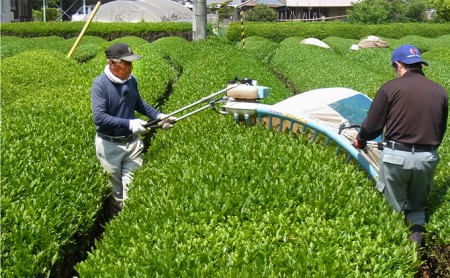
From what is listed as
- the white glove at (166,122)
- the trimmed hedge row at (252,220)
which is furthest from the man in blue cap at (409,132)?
the white glove at (166,122)

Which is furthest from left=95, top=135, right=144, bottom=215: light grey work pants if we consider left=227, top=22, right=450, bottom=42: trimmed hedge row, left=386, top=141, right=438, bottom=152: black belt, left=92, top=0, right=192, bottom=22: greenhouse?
left=92, top=0, right=192, bottom=22: greenhouse

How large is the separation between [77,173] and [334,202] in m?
2.66

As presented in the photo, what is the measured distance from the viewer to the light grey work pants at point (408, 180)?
488 centimetres

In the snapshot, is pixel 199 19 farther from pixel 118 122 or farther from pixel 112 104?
pixel 118 122

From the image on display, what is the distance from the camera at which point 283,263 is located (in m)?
3.54

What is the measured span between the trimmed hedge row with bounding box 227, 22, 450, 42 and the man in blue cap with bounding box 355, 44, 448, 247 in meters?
31.2

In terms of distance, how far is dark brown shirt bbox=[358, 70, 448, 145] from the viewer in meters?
4.84

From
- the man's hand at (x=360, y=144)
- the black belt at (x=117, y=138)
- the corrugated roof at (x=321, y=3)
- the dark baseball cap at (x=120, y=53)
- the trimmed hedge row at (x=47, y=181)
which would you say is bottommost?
the trimmed hedge row at (x=47, y=181)

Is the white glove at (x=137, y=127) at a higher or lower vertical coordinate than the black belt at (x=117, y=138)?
higher

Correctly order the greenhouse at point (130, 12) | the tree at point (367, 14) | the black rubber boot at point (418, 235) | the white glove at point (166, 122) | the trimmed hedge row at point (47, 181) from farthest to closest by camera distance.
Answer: the greenhouse at point (130, 12), the tree at point (367, 14), the white glove at point (166, 122), the black rubber boot at point (418, 235), the trimmed hedge row at point (47, 181)

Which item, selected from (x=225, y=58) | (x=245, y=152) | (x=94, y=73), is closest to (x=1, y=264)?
(x=245, y=152)

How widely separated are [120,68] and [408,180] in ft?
10.5

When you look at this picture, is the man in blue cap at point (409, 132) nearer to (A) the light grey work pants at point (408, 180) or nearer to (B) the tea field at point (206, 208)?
(A) the light grey work pants at point (408, 180)

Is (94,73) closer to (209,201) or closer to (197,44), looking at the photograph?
(197,44)
